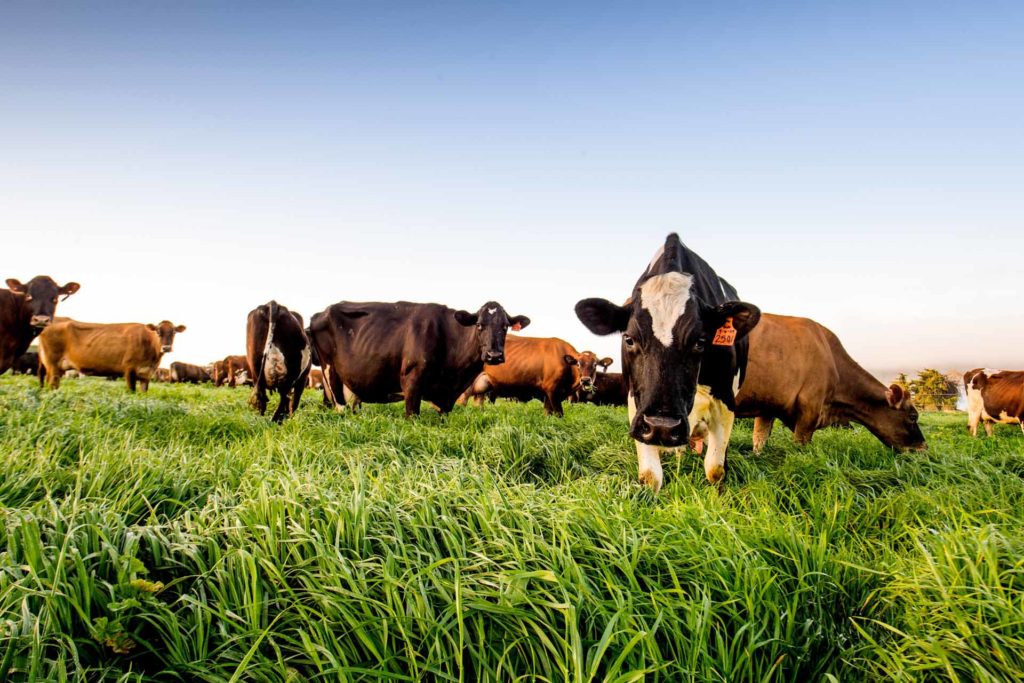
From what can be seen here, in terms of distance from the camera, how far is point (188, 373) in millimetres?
39031

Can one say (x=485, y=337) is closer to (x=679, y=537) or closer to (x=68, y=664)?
(x=679, y=537)

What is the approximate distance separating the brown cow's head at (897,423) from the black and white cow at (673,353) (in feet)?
12.6

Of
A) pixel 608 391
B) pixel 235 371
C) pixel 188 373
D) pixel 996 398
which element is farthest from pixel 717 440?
pixel 188 373

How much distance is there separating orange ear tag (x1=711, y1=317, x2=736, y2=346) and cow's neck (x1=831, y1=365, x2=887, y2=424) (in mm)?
4221

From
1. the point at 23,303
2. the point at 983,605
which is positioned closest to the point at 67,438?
the point at 983,605

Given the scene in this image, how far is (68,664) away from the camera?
1.68m

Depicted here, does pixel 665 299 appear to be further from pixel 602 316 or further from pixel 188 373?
pixel 188 373

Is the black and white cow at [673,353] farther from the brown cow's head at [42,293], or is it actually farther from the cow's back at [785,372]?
the brown cow's head at [42,293]

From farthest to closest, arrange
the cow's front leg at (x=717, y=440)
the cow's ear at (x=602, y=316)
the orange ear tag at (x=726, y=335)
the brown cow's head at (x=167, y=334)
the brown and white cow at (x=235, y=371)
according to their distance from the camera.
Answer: the brown and white cow at (x=235, y=371)
the brown cow's head at (x=167, y=334)
the cow's front leg at (x=717, y=440)
the cow's ear at (x=602, y=316)
the orange ear tag at (x=726, y=335)

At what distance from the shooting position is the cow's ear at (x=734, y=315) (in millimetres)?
4145

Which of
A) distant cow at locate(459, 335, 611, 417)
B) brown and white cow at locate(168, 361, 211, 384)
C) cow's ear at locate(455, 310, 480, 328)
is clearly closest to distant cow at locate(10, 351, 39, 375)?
brown and white cow at locate(168, 361, 211, 384)

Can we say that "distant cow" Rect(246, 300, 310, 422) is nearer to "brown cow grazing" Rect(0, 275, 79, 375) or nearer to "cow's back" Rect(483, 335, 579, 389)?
"brown cow grazing" Rect(0, 275, 79, 375)

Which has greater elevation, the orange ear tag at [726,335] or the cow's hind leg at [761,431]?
the orange ear tag at [726,335]

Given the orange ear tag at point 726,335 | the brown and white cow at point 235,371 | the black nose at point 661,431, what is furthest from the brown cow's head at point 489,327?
the brown and white cow at point 235,371
